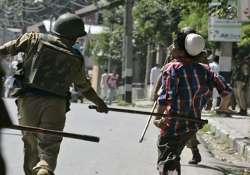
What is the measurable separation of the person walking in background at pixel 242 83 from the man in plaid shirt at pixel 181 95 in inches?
527

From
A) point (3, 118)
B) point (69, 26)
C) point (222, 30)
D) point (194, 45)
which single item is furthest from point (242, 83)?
point (3, 118)

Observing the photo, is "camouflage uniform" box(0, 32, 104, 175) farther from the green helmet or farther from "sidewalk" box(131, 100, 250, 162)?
"sidewalk" box(131, 100, 250, 162)

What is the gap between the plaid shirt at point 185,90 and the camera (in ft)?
22.1

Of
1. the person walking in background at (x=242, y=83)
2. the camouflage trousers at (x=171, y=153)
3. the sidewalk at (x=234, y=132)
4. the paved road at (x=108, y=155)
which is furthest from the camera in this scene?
the person walking in background at (x=242, y=83)

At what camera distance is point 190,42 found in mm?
6852

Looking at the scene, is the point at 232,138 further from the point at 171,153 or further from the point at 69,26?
the point at 69,26

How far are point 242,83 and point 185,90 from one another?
46.2ft

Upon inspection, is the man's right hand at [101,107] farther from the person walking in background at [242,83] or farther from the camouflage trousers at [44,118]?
the person walking in background at [242,83]

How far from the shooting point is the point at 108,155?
36.4ft

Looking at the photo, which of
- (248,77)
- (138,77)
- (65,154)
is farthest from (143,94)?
(65,154)

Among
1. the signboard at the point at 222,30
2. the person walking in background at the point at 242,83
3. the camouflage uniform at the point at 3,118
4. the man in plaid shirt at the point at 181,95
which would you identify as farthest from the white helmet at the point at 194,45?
the signboard at the point at 222,30

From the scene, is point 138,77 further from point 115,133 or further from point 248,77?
point 115,133

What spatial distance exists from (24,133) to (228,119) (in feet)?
40.8

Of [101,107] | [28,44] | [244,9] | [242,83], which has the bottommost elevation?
[242,83]
